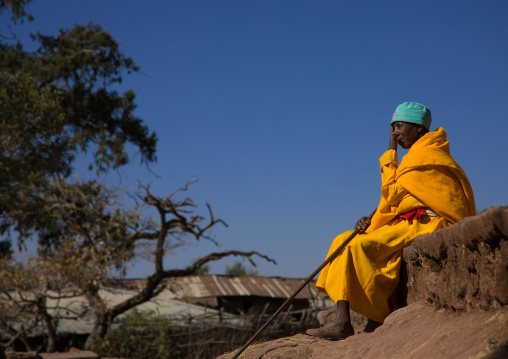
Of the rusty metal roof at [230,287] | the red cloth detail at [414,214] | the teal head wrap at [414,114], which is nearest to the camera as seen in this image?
the red cloth detail at [414,214]

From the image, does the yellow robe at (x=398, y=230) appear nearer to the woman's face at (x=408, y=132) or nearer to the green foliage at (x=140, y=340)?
the woman's face at (x=408, y=132)

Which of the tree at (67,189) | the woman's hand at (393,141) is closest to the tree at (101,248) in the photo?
the tree at (67,189)

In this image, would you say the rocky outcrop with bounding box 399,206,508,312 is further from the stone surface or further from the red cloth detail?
the red cloth detail

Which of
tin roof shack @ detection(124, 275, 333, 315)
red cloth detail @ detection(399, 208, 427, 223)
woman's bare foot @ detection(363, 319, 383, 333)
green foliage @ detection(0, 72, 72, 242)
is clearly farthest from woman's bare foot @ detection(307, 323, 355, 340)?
tin roof shack @ detection(124, 275, 333, 315)

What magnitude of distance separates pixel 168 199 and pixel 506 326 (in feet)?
38.8

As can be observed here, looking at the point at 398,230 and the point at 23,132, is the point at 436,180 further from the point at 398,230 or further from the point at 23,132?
the point at 23,132

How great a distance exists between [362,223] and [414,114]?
3.13ft

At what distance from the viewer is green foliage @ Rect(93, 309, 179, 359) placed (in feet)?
45.1

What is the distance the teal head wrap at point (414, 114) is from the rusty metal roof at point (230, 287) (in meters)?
12.1

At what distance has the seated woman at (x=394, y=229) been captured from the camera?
3902 millimetres

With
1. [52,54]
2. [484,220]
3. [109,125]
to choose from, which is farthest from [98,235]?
[484,220]

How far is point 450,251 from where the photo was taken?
2.90 meters

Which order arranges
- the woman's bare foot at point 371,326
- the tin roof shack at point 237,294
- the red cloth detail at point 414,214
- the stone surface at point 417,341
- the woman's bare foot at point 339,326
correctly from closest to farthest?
1. the stone surface at point 417,341
2. the woman's bare foot at point 339,326
3. the red cloth detail at point 414,214
4. the woman's bare foot at point 371,326
5. the tin roof shack at point 237,294

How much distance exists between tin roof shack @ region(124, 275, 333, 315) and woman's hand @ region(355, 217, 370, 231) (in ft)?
37.9
